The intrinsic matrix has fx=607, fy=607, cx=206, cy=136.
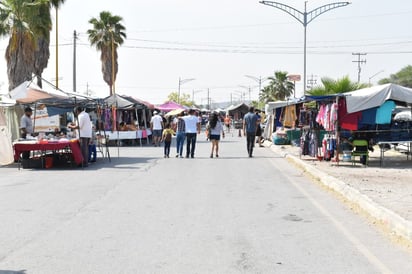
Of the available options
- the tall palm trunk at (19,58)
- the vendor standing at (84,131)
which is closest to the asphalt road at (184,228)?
the vendor standing at (84,131)

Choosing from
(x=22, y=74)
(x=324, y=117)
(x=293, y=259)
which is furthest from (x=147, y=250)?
(x=22, y=74)

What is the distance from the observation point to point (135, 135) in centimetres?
3209

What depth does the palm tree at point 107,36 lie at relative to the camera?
5400 cm

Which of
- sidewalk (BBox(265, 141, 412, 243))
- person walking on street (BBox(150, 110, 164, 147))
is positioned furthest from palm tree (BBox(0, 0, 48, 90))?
sidewalk (BBox(265, 141, 412, 243))

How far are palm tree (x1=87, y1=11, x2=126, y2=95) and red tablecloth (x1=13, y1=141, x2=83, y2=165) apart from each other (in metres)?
36.0

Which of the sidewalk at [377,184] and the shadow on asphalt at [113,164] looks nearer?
the sidewalk at [377,184]

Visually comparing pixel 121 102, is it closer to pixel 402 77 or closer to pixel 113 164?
pixel 113 164

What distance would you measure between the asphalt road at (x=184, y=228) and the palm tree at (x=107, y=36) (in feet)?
132

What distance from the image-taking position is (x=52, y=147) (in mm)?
17547

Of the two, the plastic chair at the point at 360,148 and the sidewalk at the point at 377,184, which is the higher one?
the plastic chair at the point at 360,148

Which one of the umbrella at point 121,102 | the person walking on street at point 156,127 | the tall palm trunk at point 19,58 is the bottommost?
the person walking on street at point 156,127

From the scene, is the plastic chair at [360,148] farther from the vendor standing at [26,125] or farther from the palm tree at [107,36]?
the palm tree at [107,36]

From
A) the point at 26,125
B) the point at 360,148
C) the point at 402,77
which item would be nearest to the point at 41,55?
the point at 26,125

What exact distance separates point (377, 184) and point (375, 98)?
16.8 feet
